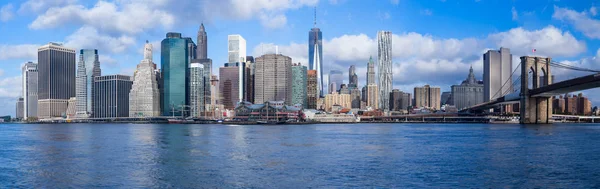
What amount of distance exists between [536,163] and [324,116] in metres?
148

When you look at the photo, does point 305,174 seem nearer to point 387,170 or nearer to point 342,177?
point 342,177

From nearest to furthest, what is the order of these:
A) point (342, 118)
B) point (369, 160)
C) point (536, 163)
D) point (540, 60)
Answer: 1. point (536, 163)
2. point (369, 160)
3. point (540, 60)
4. point (342, 118)

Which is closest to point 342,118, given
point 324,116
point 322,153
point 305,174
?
point 324,116

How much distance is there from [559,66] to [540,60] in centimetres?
595

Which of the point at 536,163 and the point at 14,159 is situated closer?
the point at 536,163

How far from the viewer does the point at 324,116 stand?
584 ft

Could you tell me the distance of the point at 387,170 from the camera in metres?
28.4

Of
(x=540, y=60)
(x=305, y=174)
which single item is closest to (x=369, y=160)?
(x=305, y=174)

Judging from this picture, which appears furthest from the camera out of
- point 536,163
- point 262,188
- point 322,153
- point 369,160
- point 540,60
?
point 540,60

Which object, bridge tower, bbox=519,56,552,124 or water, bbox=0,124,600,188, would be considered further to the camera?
bridge tower, bbox=519,56,552,124

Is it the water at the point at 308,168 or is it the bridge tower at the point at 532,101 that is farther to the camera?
the bridge tower at the point at 532,101

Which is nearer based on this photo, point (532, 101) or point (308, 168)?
point (308, 168)

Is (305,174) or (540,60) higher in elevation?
(540,60)

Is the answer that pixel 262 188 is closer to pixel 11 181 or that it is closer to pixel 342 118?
pixel 11 181
